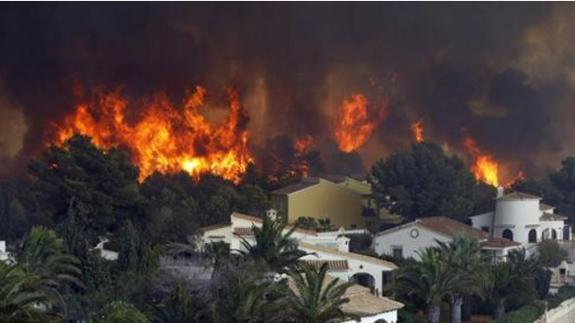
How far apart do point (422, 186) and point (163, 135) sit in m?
19.4

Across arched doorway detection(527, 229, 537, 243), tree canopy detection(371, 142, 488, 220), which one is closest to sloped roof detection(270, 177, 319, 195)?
tree canopy detection(371, 142, 488, 220)

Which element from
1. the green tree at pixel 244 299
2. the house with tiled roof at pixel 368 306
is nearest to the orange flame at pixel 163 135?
the house with tiled roof at pixel 368 306

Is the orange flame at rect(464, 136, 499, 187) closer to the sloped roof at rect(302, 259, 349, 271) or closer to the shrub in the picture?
the shrub

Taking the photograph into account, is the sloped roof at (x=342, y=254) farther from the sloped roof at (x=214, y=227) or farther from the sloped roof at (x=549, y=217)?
the sloped roof at (x=549, y=217)

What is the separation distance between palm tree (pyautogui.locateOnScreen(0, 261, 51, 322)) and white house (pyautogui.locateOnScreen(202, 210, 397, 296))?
1422 cm

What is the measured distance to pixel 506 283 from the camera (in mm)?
40875

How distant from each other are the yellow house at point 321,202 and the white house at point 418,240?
9.16m

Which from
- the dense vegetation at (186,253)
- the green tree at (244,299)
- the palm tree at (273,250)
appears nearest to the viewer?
the green tree at (244,299)

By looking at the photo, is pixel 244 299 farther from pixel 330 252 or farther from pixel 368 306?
pixel 330 252

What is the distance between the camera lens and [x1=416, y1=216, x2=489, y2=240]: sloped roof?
50.4 meters

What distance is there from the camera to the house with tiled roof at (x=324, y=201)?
2386 inches

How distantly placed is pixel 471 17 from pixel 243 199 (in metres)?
33.5

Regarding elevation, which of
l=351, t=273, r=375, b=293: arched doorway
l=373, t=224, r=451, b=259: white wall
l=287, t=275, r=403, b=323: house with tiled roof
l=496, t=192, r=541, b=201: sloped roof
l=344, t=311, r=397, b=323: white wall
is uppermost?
l=496, t=192, r=541, b=201: sloped roof

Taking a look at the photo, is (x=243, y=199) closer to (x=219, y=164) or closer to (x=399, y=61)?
(x=219, y=164)
